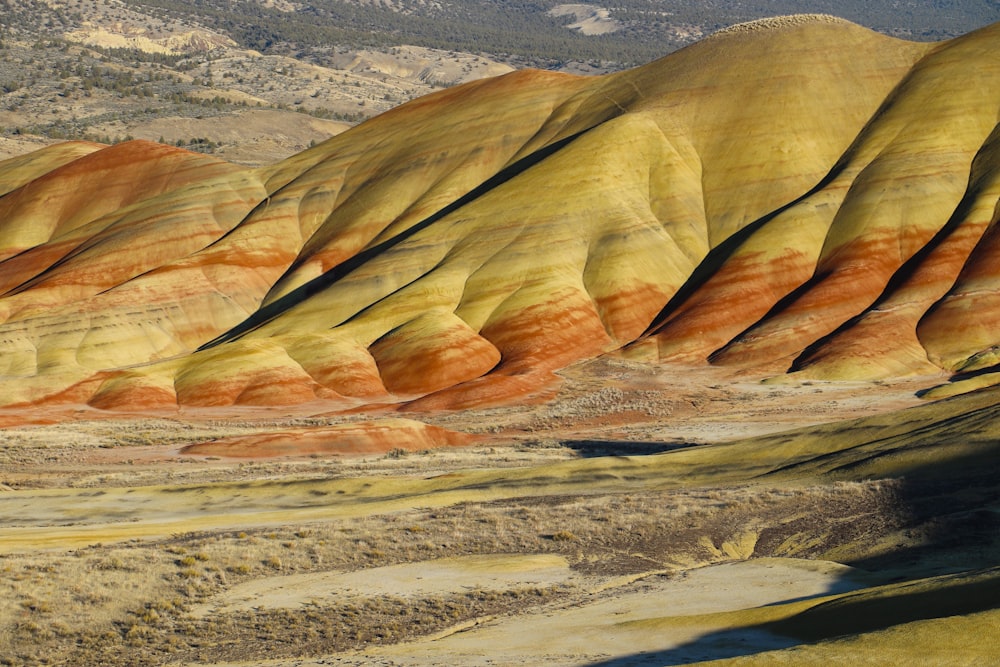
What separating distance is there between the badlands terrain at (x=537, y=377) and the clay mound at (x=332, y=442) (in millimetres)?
233

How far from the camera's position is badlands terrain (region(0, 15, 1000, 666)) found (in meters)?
28.3

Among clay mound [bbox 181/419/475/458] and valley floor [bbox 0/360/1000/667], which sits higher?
valley floor [bbox 0/360/1000/667]

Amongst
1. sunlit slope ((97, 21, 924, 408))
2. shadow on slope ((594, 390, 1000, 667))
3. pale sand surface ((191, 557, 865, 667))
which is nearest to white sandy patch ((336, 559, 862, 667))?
pale sand surface ((191, 557, 865, 667))

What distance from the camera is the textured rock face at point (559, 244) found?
7912 centimetres

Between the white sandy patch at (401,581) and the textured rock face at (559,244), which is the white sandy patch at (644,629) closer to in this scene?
the white sandy patch at (401,581)

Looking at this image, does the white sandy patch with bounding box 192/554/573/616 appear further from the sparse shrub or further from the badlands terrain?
the sparse shrub

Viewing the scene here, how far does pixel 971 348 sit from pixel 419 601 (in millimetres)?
53032

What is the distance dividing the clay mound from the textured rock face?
11.7 m

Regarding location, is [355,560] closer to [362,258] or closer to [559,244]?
[559,244]

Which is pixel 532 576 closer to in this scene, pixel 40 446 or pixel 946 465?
pixel 946 465

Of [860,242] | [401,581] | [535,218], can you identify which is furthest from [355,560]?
[535,218]

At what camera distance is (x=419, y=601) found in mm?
29438

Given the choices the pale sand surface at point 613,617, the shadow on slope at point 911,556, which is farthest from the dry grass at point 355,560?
the shadow on slope at point 911,556

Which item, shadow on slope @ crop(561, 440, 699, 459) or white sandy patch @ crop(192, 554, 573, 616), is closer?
white sandy patch @ crop(192, 554, 573, 616)
